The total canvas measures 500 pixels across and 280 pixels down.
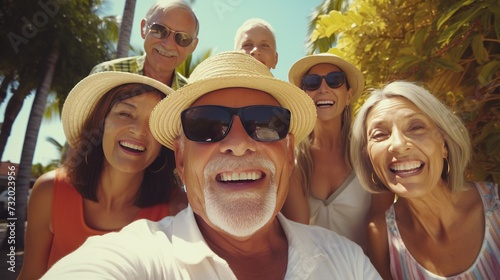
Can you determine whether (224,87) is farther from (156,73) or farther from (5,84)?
(5,84)

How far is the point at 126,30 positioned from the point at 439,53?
25.0ft

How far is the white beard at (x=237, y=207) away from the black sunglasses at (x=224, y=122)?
0.48 ft

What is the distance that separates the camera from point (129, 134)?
222cm

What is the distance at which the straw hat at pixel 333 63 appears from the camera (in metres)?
3.04

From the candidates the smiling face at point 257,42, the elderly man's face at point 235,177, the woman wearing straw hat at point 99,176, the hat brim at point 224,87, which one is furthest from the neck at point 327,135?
the woman wearing straw hat at point 99,176

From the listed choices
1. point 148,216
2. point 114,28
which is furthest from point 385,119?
point 114,28

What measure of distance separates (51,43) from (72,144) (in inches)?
491

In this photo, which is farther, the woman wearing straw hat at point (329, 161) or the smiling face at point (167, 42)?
the smiling face at point (167, 42)

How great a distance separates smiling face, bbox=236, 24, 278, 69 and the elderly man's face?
67.9 inches

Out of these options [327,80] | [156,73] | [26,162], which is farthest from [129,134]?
[26,162]

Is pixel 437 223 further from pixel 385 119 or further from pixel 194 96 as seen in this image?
pixel 194 96

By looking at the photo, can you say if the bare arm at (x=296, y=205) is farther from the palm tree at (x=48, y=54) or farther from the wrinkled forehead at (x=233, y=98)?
the palm tree at (x=48, y=54)

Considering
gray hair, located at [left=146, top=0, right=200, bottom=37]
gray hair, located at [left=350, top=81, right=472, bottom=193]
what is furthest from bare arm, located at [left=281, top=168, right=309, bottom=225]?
gray hair, located at [left=146, top=0, right=200, bottom=37]

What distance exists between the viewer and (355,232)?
2.57 metres
